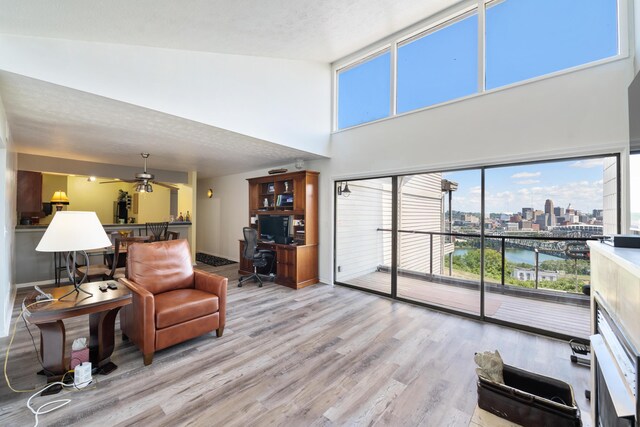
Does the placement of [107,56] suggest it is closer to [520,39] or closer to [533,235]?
[520,39]

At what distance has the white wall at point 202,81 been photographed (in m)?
2.25

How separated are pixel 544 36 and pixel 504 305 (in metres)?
3.35

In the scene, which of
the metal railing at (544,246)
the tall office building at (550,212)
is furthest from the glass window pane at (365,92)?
the tall office building at (550,212)

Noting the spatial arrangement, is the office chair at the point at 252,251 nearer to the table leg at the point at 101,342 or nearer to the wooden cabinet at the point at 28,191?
the table leg at the point at 101,342

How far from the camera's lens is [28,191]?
5230 millimetres

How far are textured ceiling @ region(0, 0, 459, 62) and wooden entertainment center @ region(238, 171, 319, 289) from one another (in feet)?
7.12

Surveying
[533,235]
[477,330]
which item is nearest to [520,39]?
[533,235]

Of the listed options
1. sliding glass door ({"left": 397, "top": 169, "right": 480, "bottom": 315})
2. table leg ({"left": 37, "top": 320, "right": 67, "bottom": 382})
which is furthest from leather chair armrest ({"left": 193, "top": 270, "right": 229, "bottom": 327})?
sliding glass door ({"left": 397, "top": 169, "right": 480, "bottom": 315})

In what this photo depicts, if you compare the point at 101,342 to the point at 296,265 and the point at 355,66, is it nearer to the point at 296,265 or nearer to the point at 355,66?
the point at 296,265

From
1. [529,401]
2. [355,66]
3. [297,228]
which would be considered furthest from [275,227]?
[529,401]

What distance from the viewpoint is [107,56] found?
2.51 metres

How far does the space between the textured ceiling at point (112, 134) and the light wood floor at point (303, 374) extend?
8.08ft

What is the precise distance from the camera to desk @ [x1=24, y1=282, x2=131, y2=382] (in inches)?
76.1

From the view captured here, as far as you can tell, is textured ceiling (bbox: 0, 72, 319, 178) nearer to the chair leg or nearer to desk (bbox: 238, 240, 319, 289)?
desk (bbox: 238, 240, 319, 289)
